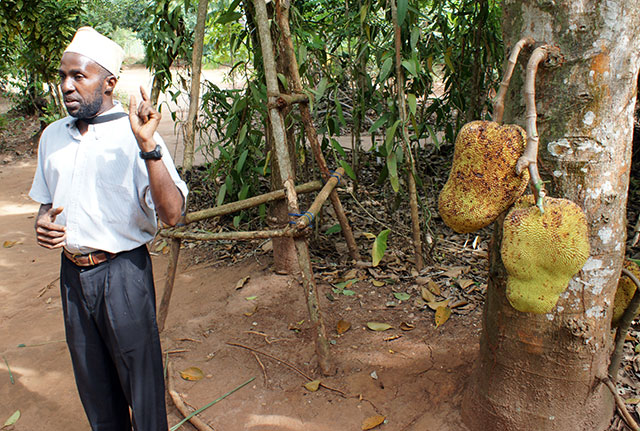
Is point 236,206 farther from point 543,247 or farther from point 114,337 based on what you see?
point 543,247

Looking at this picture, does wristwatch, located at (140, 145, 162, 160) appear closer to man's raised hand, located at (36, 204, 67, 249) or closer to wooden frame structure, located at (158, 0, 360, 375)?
man's raised hand, located at (36, 204, 67, 249)

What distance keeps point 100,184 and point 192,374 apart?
1.12 metres

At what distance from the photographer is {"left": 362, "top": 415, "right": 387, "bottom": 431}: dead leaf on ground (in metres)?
1.92

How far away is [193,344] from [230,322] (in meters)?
0.25

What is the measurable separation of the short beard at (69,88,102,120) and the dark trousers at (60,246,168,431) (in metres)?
0.44

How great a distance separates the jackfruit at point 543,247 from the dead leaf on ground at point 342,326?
156 centimetres

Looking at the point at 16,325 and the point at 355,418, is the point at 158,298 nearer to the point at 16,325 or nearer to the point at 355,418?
the point at 16,325

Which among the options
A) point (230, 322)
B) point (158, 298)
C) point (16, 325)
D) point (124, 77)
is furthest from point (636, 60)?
point (124, 77)

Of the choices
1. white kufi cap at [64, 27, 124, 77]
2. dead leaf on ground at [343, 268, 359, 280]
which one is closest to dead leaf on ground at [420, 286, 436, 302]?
dead leaf on ground at [343, 268, 359, 280]

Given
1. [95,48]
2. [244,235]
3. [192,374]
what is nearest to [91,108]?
[95,48]

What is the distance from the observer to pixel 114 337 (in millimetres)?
1616

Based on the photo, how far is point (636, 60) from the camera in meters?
1.27

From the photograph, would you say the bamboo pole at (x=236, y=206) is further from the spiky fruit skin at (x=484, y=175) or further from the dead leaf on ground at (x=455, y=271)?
the spiky fruit skin at (x=484, y=175)

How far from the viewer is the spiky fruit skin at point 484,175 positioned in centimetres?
102
